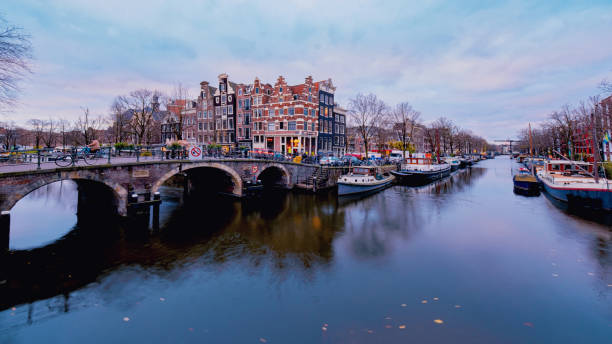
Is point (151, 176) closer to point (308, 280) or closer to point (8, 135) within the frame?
point (308, 280)

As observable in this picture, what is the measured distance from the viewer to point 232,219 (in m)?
23.0

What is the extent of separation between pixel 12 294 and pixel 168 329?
22.5ft

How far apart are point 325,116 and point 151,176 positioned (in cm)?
4049

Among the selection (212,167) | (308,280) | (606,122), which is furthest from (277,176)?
(606,122)

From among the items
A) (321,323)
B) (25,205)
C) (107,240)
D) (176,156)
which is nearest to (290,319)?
(321,323)

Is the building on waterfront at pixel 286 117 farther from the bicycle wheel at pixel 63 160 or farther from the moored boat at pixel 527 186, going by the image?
the bicycle wheel at pixel 63 160

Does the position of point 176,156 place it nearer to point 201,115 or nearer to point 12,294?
point 12,294

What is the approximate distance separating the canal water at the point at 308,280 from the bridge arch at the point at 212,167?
11.8 feet

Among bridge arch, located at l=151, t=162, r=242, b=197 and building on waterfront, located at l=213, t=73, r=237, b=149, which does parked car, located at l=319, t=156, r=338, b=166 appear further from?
building on waterfront, located at l=213, t=73, r=237, b=149

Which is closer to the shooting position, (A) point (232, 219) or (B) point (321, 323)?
(B) point (321, 323)

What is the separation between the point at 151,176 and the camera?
22.6 meters

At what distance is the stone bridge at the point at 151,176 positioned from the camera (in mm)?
15031

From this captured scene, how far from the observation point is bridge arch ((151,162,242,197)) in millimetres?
23438

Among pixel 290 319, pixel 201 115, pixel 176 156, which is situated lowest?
pixel 290 319
